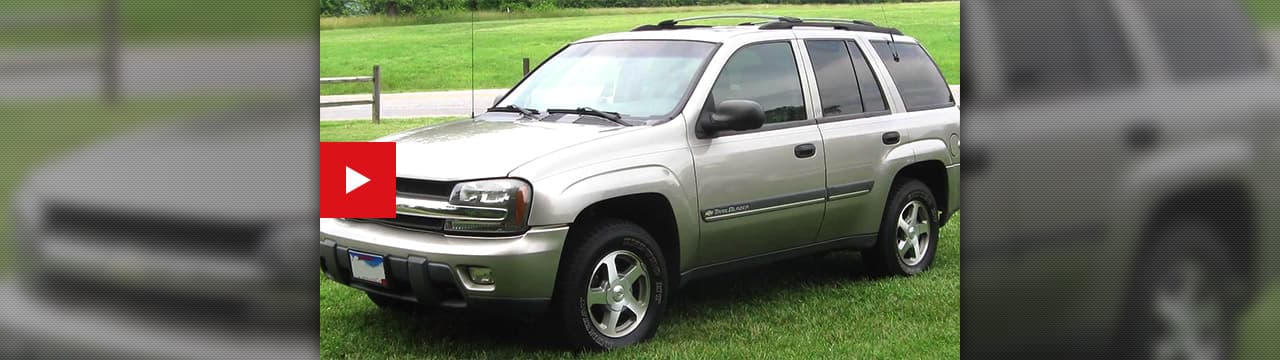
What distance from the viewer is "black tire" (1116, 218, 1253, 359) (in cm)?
273

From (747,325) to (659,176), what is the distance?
930 millimetres

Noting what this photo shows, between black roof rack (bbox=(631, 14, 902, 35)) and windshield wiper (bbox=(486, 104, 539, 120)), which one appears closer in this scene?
windshield wiper (bbox=(486, 104, 539, 120))

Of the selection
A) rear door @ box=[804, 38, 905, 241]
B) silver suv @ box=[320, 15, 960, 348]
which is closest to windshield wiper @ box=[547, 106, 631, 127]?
silver suv @ box=[320, 15, 960, 348]

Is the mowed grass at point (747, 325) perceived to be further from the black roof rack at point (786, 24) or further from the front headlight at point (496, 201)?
the black roof rack at point (786, 24)

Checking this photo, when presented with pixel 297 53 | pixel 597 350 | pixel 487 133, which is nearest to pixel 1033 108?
pixel 297 53

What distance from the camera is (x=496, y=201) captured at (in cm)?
439

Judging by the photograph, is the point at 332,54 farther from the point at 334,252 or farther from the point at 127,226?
the point at 127,226

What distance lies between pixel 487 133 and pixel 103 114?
2.88 metres

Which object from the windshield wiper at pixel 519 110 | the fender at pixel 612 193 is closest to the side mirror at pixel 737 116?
the fender at pixel 612 193

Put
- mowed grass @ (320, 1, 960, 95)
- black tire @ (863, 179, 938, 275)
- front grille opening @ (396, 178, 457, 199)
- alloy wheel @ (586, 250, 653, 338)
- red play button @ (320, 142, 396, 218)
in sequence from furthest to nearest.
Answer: mowed grass @ (320, 1, 960, 95) → black tire @ (863, 179, 938, 275) → alloy wheel @ (586, 250, 653, 338) → front grille opening @ (396, 178, 457, 199) → red play button @ (320, 142, 396, 218)

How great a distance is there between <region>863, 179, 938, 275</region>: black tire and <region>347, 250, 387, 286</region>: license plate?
278 cm

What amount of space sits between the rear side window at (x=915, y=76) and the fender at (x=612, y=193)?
1916 mm

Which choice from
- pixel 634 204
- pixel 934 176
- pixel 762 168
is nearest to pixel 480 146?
pixel 634 204

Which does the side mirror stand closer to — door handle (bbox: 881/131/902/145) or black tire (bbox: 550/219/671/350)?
black tire (bbox: 550/219/671/350)
